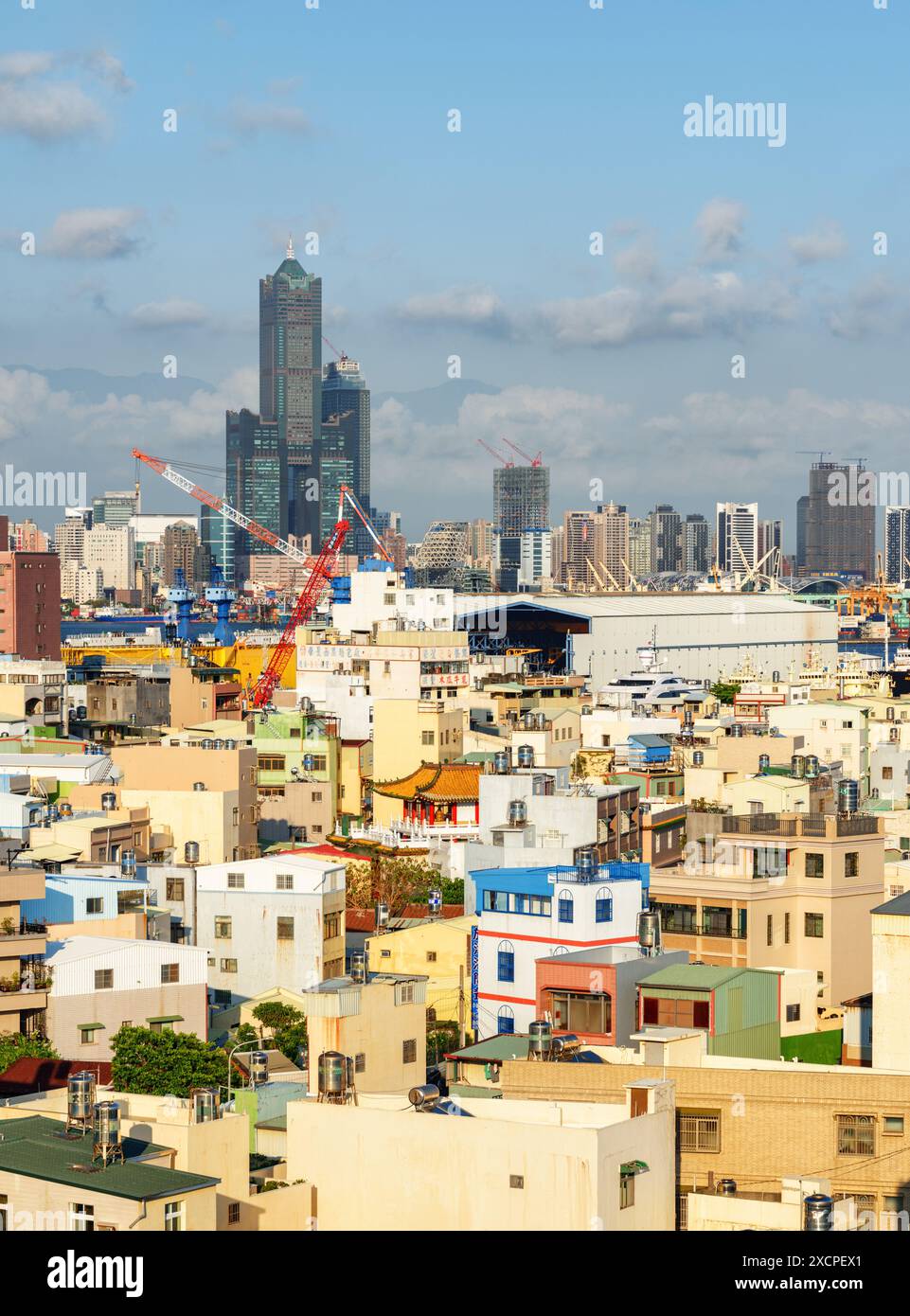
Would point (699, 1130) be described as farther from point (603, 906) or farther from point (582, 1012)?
point (603, 906)

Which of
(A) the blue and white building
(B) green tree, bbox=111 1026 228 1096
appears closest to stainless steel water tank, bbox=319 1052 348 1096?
(B) green tree, bbox=111 1026 228 1096

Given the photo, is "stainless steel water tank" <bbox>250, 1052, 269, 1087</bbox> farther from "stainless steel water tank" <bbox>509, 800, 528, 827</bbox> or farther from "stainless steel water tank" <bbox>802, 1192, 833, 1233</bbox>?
"stainless steel water tank" <bbox>509, 800, 528, 827</bbox>

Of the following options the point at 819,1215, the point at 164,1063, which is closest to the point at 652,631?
the point at 164,1063

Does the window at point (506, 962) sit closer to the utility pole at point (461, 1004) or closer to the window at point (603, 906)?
the utility pole at point (461, 1004)

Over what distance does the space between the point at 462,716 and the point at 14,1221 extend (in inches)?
1224

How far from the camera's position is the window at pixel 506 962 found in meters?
20.6

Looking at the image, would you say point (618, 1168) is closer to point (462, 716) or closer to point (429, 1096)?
point (429, 1096)

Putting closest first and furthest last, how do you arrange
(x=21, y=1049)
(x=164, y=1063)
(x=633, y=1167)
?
1. (x=633, y=1167)
2. (x=164, y=1063)
3. (x=21, y=1049)

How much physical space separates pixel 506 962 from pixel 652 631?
62985 millimetres

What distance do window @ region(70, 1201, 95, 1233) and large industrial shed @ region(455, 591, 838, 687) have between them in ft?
223

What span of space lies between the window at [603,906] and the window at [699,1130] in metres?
6.99

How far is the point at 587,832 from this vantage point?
83.3 ft

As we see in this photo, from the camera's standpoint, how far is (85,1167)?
11.1 m
